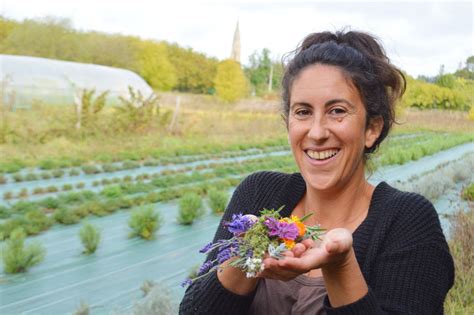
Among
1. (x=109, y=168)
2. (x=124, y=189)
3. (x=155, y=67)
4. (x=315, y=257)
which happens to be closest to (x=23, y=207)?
(x=124, y=189)

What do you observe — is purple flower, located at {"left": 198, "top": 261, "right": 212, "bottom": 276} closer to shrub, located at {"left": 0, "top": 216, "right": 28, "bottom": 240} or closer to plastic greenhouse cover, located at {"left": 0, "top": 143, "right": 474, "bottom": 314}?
plastic greenhouse cover, located at {"left": 0, "top": 143, "right": 474, "bottom": 314}

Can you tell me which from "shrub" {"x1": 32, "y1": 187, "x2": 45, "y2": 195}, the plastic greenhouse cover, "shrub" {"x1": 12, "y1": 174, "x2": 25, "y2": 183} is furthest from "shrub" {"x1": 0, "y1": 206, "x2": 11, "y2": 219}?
"shrub" {"x1": 12, "y1": 174, "x2": 25, "y2": 183}

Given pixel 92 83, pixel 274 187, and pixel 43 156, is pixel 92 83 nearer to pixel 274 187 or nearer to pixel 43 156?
pixel 43 156

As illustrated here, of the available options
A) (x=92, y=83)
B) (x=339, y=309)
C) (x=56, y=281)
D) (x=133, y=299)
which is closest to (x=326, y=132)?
(x=339, y=309)

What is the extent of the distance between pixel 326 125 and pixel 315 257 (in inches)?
16.3

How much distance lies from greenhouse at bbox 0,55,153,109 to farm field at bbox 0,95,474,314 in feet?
8.00

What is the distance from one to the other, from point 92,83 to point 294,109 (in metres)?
20.5

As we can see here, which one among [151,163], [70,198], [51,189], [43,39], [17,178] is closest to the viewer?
[70,198]

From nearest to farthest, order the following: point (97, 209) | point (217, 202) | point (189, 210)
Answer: point (189, 210) → point (97, 209) → point (217, 202)

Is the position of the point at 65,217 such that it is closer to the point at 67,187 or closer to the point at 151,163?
the point at 67,187

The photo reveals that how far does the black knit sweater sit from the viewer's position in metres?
1.43

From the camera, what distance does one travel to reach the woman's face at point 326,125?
152cm

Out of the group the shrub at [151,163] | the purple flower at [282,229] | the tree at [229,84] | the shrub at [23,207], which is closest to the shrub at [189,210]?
the shrub at [23,207]

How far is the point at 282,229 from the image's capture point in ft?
4.26
